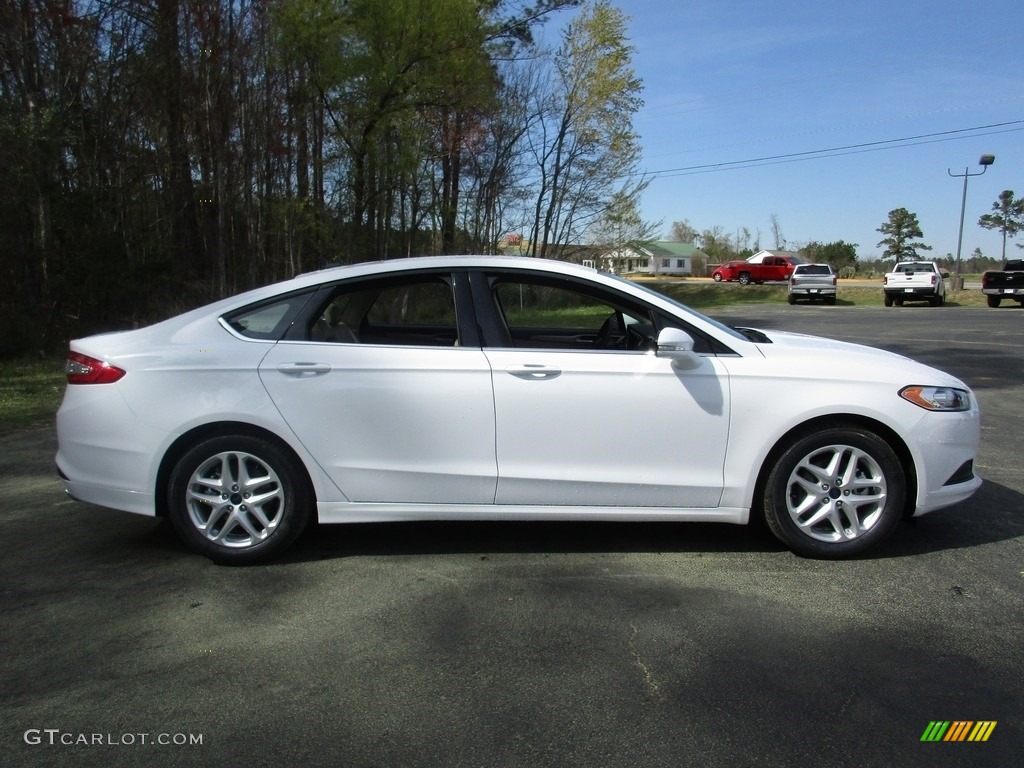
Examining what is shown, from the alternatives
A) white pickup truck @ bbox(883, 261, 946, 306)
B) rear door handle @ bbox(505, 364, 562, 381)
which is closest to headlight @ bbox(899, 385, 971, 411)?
rear door handle @ bbox(505, 364, 562, 381)

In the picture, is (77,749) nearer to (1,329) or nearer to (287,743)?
(287,743)

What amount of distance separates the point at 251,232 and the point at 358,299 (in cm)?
1469

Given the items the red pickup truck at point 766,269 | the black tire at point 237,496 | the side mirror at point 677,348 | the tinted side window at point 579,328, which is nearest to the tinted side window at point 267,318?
the black tire at point 237,496

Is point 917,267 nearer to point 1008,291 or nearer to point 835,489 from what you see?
point 1008,291

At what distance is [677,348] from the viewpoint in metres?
4.09

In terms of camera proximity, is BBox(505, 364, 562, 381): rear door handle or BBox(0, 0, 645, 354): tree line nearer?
BBox(505, 364, 562, 381): rear door handle

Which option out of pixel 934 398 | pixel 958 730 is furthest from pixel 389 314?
pixel 958 730

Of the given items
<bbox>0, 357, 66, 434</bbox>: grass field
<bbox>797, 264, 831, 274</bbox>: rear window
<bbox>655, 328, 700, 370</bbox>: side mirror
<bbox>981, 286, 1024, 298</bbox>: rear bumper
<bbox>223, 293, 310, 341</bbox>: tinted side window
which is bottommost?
<bbox>0, 357, 66, 434</bbox>: grass field

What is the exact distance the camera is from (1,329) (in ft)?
44.1

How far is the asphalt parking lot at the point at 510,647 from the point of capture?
2.72 m

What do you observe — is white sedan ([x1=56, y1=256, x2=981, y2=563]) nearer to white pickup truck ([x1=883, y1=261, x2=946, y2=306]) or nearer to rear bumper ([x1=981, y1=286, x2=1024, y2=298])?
rear bumper ([x1=981, y1=286, x2=1024, y2=298])

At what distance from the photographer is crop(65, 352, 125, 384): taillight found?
4.22 m

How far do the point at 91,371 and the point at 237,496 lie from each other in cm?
102

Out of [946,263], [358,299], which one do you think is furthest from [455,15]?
[946,263]
